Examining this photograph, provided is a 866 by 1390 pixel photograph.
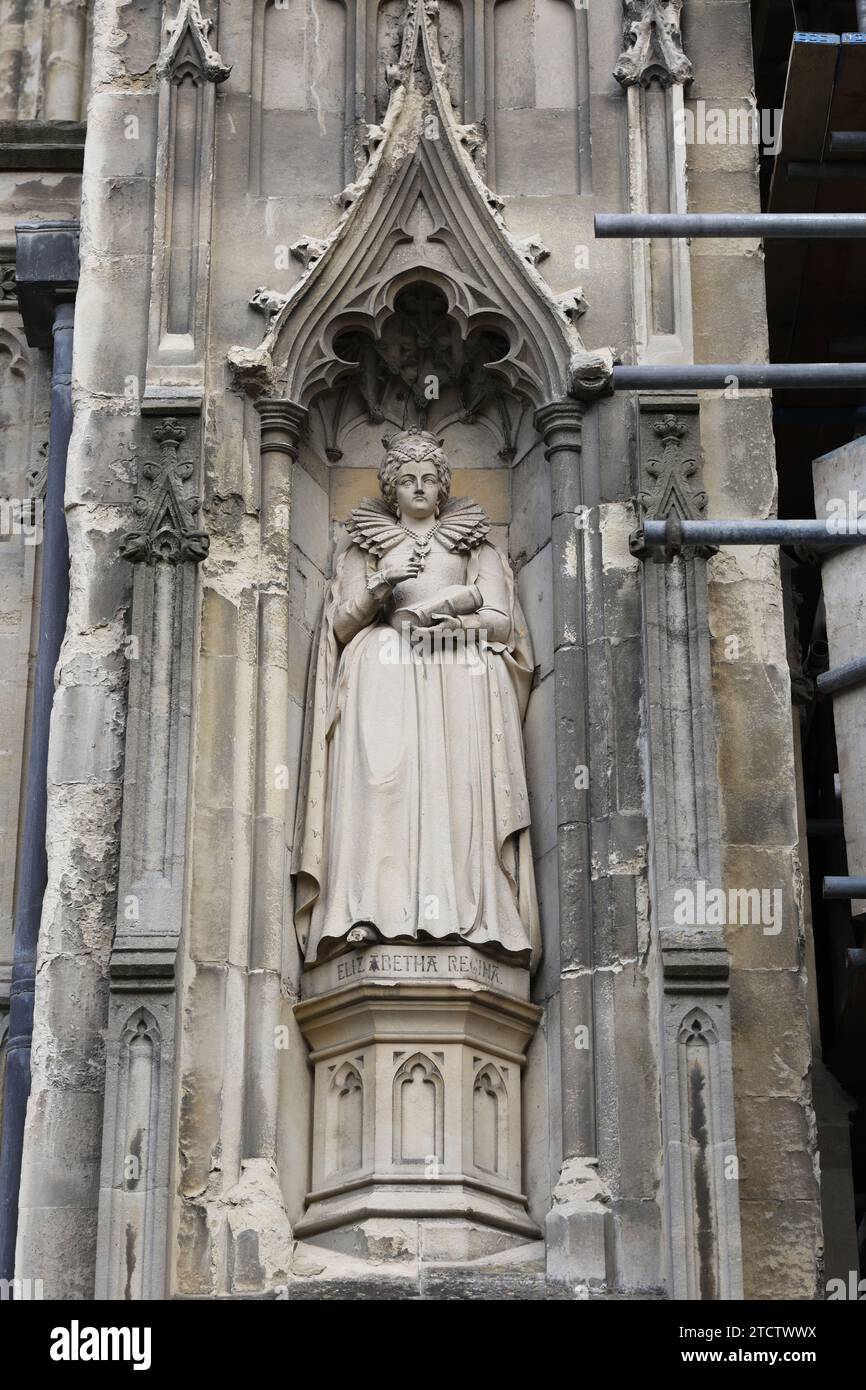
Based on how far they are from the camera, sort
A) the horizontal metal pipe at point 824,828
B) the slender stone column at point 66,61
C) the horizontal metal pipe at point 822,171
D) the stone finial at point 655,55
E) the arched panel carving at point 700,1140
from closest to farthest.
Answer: the arched panel carving at point 700,1140
the stone finial at point 655,55
the horizontal metal pipe at point 822,171
the slender stone column at point 66,61
the horizontal metal pipe at point 824,828

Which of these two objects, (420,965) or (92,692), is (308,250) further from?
(420,965)

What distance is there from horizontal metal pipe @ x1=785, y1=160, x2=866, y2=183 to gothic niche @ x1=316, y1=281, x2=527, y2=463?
119 inches

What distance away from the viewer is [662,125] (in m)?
14.9

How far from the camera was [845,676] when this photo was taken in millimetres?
13703

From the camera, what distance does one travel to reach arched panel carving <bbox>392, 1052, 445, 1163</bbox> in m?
13.2

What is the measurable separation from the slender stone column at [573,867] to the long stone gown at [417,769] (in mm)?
317

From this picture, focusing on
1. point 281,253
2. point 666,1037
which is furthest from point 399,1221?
point 281,253

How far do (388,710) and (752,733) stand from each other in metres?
1.82

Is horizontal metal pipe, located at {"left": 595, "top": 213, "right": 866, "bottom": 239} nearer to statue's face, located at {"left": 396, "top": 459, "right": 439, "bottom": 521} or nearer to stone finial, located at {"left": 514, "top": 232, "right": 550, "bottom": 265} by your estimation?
stone finial, located at {"left": 514, "top": 232, "right": 550, "bottom": 265}

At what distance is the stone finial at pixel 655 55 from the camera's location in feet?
49.1

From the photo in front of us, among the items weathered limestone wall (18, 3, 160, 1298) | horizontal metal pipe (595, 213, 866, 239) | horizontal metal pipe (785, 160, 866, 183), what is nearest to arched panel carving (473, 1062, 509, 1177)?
weathered limestone wall (18, 3, 160, 1298)

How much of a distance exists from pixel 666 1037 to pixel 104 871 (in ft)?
9.35

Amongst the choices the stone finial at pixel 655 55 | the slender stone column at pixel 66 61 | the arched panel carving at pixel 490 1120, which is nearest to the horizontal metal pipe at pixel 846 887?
the arched panel carving at pixel 490 1120

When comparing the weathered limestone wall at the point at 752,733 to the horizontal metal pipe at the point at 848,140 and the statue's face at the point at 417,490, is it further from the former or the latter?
the statue's face at the point at 417,490
